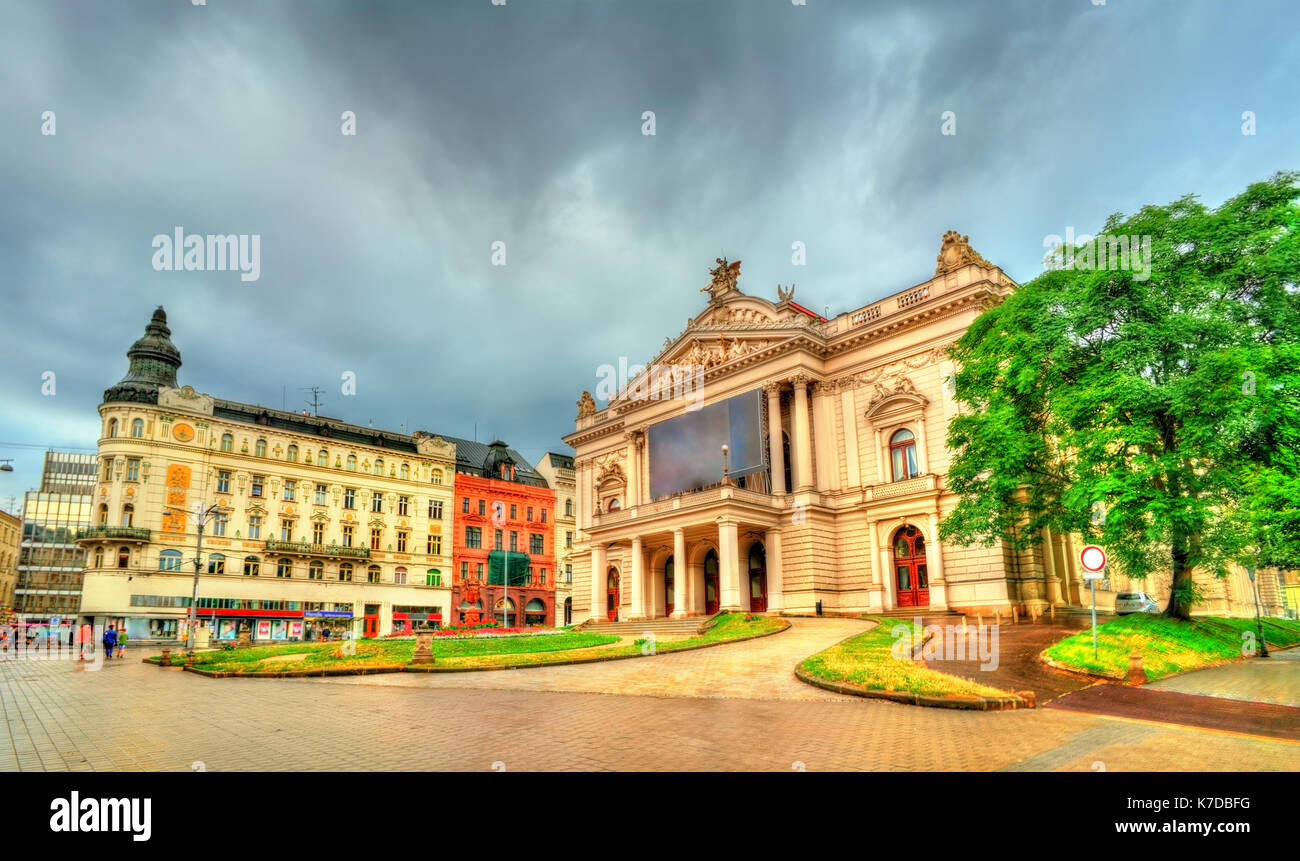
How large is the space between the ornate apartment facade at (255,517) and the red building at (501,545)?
1.65 m

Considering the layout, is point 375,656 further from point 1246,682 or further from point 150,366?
point 150,366

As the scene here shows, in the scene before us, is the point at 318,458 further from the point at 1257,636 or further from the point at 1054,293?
the point at 1257,636

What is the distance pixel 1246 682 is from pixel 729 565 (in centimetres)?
2428

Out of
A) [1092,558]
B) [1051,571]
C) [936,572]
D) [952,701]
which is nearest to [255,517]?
[936,572]

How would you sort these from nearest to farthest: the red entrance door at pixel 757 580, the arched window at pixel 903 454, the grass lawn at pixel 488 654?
the grass lawn at pixel 488 654 → the arched window at pixel 903 454 → the red entrance door at pixel 757 580

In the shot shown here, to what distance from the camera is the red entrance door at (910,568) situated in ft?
124

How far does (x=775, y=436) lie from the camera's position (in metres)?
43.2

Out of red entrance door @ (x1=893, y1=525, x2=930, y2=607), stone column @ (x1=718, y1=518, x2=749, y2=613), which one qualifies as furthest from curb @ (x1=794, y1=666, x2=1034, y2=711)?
red entrance door @ (x1=893, y1=525, x2=930, y2=607)

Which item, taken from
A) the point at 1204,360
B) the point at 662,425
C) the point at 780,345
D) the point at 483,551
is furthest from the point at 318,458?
the point at 1204,360

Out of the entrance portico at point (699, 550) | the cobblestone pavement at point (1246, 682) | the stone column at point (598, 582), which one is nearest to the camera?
the cobblestone pavement at point (1246, 682)

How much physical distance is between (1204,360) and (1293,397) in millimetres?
2044

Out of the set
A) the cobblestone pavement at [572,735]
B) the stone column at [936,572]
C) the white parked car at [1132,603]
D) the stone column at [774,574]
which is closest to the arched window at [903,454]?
the stone column at [936,572]

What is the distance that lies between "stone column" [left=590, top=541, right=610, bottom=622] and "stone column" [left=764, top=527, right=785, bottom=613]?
12.7 metres

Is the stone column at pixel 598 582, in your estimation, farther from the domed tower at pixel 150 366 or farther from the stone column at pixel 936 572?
the domed tower at pixel 150 366
